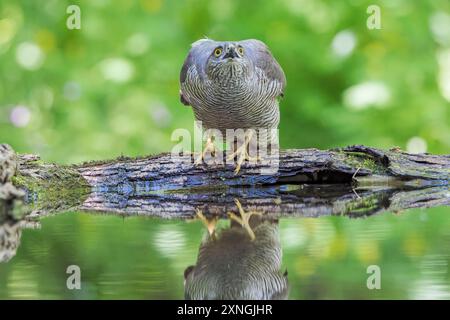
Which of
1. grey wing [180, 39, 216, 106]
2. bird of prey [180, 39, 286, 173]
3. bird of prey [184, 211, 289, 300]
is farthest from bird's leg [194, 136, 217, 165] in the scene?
bird of prey [184, 211, 289, 300]

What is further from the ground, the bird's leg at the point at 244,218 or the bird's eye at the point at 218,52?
the bird's eye at the point at 218,52

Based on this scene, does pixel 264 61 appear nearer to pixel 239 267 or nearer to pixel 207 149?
pixel 207 149

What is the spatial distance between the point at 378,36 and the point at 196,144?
198cm

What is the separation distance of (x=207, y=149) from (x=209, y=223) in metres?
1.50

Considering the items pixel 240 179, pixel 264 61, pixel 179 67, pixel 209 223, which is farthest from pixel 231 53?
pixel 179 67

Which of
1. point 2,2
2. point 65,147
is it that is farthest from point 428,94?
point 2,2

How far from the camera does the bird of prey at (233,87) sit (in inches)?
207

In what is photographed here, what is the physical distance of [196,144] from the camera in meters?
6.57

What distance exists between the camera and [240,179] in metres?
5.23

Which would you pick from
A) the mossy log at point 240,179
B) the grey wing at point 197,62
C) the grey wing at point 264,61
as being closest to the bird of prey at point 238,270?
the mossy log at point 240,179

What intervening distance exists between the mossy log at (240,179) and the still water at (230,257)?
777 millimetres

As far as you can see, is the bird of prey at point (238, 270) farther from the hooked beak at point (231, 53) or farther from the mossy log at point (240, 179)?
the hooked beak at point (231, 53)

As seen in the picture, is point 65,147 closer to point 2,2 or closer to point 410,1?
point 2,2

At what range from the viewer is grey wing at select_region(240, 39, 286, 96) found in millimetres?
5539
